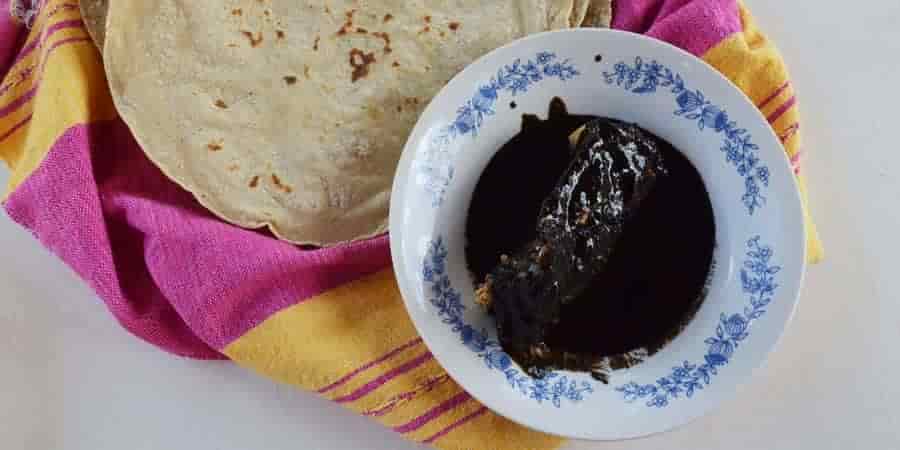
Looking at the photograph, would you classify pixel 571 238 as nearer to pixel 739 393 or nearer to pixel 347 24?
pixel 739 393

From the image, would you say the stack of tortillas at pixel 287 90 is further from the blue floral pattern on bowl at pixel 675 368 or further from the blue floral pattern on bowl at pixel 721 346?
the blue floral pattern on bowl at pixel 721 346

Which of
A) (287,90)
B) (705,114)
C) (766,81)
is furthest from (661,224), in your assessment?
(287,90)

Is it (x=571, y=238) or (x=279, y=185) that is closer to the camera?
(x=571, y=238)

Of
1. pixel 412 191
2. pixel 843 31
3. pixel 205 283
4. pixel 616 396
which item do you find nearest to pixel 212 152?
pixel 205 283

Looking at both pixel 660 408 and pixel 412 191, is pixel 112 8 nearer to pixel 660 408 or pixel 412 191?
pixel 412 191

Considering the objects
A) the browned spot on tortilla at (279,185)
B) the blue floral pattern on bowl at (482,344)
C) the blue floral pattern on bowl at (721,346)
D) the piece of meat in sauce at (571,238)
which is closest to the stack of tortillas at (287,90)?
the browned spot on tortilla at (279,185)
